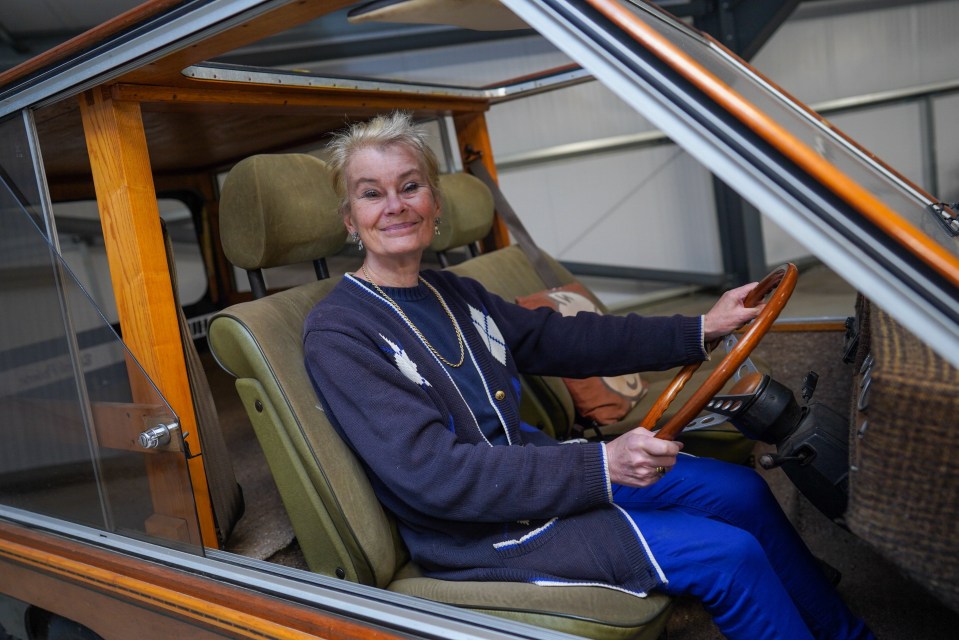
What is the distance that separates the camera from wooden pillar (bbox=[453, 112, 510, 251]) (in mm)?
3508

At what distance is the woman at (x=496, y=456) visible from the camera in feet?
4.95

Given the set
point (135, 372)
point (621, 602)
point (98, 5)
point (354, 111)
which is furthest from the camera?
point (98, 5)

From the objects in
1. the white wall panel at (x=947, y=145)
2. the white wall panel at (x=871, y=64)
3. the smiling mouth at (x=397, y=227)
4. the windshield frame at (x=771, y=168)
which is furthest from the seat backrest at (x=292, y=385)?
the white wall panel at (x=947, y=145)

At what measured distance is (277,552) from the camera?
6.49ft

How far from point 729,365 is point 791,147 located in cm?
73

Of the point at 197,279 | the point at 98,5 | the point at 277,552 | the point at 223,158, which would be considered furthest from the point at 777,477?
the point at 98,5

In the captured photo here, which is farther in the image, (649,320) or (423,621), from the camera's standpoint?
(649,320)

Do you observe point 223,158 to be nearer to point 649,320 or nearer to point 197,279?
point 197,279

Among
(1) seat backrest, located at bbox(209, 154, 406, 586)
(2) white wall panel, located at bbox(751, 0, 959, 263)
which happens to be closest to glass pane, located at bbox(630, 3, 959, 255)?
(1) seat backrest, located at bbox(209, 154, 406, 586)

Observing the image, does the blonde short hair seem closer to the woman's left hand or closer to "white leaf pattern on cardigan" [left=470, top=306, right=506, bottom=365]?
"white leaf pattern on cardigan" [left=470, top=306, right=506, bottom=365]

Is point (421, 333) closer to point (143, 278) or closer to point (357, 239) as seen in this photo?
point (357, 239)

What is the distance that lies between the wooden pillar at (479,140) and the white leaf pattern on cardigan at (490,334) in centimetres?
154

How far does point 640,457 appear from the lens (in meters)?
1.44

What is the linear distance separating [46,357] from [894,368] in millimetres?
1769
